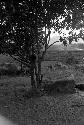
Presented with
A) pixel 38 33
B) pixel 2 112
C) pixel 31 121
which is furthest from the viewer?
pixel 38 33

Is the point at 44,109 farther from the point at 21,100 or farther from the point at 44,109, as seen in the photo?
the point at 21,100

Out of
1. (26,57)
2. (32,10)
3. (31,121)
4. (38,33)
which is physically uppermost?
(32,10)

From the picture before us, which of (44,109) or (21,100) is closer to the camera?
(44,109)

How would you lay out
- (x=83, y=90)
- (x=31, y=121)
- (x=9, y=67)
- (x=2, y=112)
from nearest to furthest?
(x=31, y=121), (x=2, y=112), (x=83, y=90), (x=9, y=67)

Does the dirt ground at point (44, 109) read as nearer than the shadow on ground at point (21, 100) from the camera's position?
Yes

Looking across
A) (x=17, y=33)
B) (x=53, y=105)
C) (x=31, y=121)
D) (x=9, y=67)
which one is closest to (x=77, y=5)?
(x=17, y=33)

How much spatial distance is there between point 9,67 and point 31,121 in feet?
34.8

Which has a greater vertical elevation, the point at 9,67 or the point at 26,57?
the point at 26,57

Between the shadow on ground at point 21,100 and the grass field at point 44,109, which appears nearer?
the grass field at point 44,109

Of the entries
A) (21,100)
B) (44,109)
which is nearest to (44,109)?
(44,109)

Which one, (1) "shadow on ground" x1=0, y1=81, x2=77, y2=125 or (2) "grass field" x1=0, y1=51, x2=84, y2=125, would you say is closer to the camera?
(2) "grass field" x1=0, y1=51, x2=84, y2=125

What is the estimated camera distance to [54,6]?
993 centimetres

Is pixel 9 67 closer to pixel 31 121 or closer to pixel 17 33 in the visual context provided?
pixel 17 33

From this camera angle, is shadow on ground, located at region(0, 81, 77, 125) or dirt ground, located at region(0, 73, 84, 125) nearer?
dirt ground, located at region(0, 73, 84, 125)
